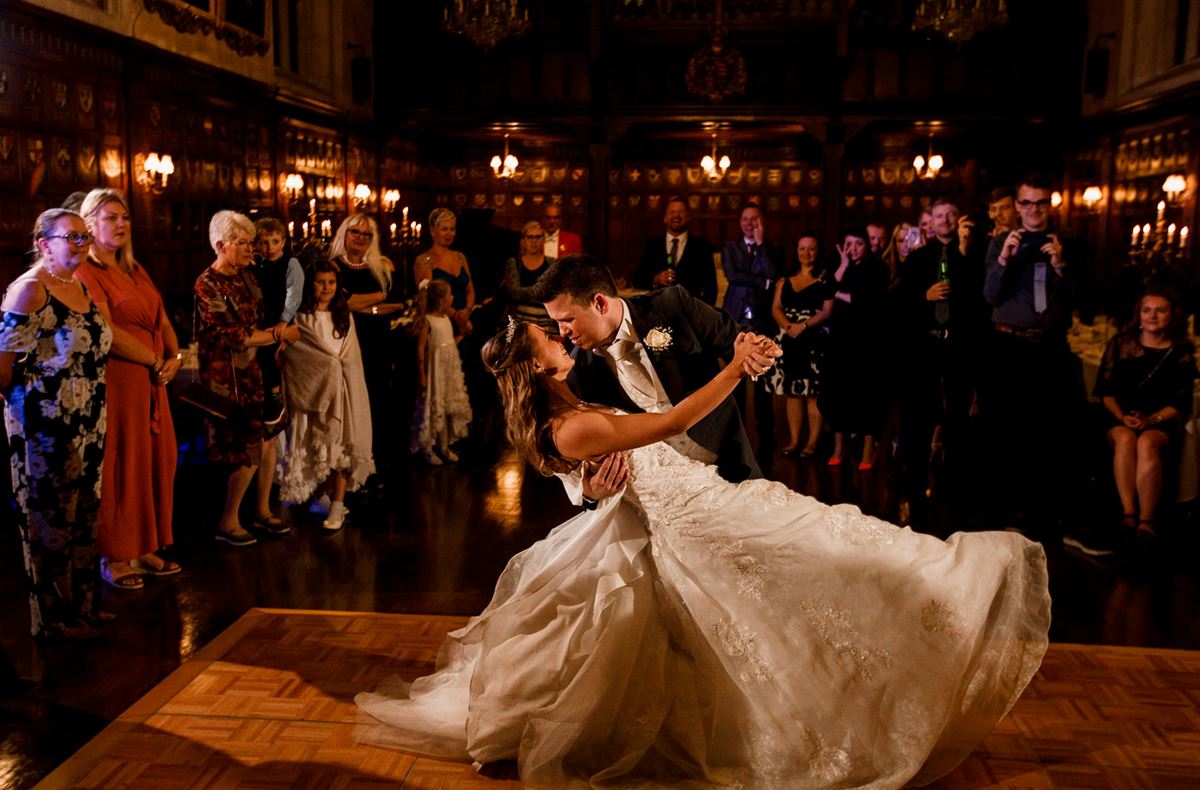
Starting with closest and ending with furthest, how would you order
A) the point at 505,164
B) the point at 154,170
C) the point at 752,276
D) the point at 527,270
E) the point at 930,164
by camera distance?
1. the point at 527,270
2. the point at 752,276
3. the point at 154,170
4. the point at 930,164
5. the point at 505,164

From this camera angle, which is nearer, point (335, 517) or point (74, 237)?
point (74, 237)

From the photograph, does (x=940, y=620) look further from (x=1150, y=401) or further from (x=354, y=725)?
(x=1150, y=401)

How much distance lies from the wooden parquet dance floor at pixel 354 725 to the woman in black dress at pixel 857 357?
2.95m

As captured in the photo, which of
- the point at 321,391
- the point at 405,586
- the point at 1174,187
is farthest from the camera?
the point at 1174,187

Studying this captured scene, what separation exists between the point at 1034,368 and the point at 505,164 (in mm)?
9044

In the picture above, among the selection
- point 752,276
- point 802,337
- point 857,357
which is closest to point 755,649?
point 857,357

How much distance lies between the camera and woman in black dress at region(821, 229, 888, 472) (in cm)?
679

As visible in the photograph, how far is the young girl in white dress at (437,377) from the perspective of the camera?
7.11m

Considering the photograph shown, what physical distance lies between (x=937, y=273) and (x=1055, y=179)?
811cm

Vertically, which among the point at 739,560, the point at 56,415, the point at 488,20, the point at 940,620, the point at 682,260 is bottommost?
the point at 940,620

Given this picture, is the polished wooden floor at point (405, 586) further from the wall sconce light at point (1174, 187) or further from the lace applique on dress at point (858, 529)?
the wall sconce light at point (1174, 187)

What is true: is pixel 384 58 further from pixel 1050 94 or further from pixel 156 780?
pixel 156 780

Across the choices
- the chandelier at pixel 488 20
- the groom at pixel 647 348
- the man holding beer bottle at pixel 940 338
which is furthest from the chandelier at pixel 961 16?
the groom at pixel 647 348

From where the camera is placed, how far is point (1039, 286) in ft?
18.0
